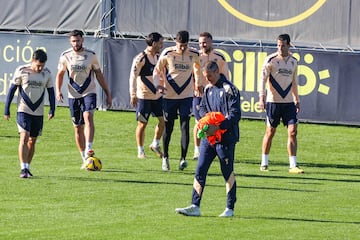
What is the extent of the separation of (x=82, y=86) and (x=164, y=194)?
12.8ft

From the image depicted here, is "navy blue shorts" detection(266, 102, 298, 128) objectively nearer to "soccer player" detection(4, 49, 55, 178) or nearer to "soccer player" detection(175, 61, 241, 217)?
"soccer player" detection(4, 49, 55, 178)

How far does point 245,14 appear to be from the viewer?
28859 mm

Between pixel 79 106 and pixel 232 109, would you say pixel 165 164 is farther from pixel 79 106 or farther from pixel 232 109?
pixel 232 109

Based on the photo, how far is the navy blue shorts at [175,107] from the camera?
2105cm

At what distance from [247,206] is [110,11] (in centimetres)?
1404

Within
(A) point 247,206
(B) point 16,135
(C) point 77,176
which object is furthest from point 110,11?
(A) point 247,206

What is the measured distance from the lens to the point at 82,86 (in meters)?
20.9

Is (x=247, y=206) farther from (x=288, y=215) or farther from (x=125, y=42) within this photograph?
(x=125, y=42)

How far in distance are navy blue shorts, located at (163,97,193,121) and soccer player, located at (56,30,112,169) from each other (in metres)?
1.00

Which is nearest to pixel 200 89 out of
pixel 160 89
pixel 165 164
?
pixel 160 89

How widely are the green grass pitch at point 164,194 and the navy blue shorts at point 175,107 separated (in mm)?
947

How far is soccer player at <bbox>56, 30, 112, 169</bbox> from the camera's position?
20719mm

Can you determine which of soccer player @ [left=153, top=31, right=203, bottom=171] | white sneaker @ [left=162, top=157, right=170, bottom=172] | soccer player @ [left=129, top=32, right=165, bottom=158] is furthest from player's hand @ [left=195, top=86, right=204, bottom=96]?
white sneaker @ [left=162, top=157, right=170, bottom=172]

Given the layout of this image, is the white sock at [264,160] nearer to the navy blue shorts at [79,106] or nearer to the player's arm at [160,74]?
the player's arm at [160,74]
